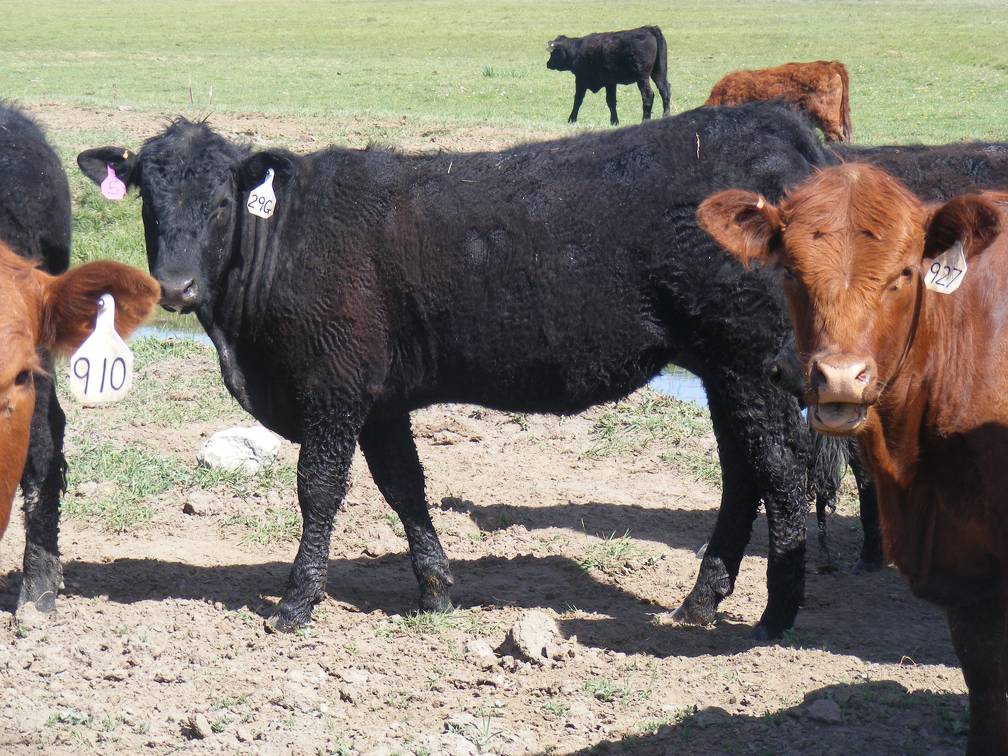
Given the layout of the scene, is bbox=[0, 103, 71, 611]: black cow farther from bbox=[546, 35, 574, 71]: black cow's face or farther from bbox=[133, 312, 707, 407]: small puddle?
bbox=[546, 35, 574, 71]: black cow's face

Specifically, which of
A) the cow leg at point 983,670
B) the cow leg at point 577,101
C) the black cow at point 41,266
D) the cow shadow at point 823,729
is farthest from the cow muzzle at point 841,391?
the cow leg at point 577,101

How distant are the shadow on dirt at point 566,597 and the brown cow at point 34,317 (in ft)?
8.00

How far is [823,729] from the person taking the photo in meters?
4.79

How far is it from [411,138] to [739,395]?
39.9 feet

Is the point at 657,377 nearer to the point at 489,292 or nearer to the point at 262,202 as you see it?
the point at 489,292

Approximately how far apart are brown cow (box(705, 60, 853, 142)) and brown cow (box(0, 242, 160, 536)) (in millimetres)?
13222

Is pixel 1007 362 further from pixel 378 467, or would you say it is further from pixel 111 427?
pixel 111 427

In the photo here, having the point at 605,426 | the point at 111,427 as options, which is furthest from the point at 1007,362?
the point at 111,427

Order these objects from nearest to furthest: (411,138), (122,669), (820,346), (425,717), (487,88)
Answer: (820,346) → (425,717) → (122,669) → (411,138) → (487,88)

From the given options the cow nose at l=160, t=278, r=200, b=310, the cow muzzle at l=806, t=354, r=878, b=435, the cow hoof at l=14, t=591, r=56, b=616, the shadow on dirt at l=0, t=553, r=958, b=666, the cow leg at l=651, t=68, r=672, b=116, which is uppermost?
the cow muzzle at l=806, t=354, r=878, b=435

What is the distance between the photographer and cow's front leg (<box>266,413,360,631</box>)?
6.18 metres

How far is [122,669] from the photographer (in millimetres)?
5539

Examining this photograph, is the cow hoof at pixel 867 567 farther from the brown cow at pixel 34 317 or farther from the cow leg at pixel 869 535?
the brown cow at pixel 34 317

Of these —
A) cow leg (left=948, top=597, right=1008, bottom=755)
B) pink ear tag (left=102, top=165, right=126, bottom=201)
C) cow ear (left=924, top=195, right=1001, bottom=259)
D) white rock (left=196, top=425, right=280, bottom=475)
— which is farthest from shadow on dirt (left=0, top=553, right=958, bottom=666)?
cow ear (left=924, top=195, right=1001, bottom=259)
